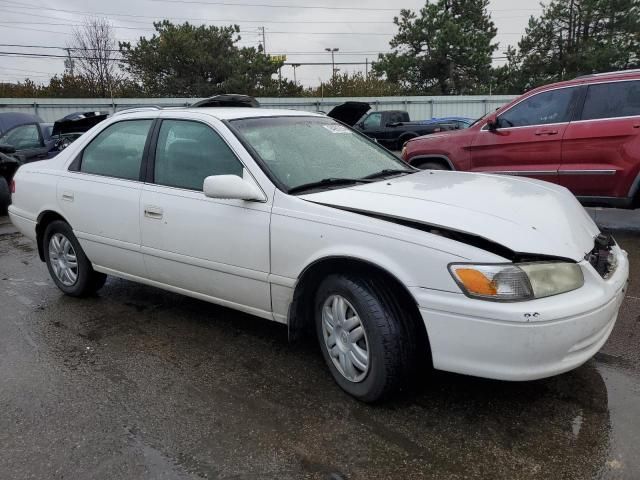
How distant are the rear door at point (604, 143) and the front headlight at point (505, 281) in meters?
4.13

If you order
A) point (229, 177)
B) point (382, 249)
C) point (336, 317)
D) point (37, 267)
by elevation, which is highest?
point (229, 177)

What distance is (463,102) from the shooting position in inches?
1220

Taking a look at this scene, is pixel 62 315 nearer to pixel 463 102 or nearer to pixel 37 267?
pixel 37 267

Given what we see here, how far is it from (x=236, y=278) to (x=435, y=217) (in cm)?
130

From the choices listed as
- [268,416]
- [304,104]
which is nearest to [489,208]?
[268,416]

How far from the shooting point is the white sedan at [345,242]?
8.23ft

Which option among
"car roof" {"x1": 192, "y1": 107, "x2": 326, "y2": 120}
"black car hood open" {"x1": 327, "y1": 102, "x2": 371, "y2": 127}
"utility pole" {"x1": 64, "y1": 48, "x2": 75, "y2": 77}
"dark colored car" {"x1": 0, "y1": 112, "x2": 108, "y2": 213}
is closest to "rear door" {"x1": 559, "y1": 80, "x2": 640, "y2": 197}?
"black car hood open" {"x1": 327, "y1": 102, "x2": 371, "y2": 127}

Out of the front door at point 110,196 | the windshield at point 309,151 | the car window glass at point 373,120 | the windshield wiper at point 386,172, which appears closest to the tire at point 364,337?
the windshield at point 309,151

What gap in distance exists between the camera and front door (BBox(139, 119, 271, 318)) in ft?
10.8

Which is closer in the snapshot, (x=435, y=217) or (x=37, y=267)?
(x=435, y=217)

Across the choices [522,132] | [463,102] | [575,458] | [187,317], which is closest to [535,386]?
[575,458]

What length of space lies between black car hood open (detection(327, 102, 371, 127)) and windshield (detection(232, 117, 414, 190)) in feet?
4.43

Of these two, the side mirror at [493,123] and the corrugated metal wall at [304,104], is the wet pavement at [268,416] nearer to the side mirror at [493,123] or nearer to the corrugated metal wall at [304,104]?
the side mirror at [493,123]

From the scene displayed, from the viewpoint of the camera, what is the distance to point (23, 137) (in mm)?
12133
